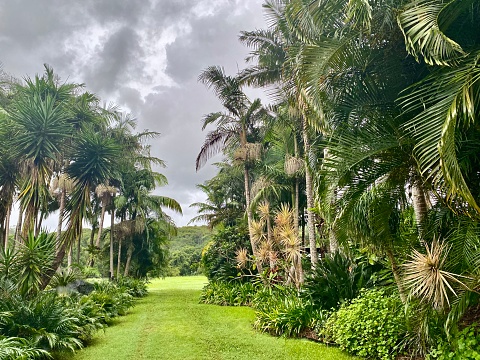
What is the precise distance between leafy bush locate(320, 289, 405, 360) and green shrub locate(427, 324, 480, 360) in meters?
0.71

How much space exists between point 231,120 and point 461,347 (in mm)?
11639

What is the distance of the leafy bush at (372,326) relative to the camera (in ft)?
17.5

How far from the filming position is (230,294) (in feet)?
44.6

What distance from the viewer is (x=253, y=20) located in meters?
12.6

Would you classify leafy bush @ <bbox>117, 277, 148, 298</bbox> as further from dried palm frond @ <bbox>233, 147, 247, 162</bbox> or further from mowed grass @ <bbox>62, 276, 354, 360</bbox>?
dried palm frond @ <bbox>233, 147, 247, 162</bbox>

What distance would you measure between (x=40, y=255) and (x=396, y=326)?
6432mm

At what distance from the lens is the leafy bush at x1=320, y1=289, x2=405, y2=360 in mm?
5320

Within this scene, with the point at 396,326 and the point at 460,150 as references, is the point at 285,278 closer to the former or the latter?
the point at 396,326

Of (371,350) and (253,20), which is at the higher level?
(253,20)

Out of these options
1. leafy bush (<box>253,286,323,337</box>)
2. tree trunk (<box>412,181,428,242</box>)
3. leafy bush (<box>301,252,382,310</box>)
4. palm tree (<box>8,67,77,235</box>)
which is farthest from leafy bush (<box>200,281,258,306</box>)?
tree trunk (<box>412,181,428,242</box>)

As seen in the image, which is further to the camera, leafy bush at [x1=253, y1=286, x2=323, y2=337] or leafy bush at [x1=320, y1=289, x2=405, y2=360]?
leafy bush at [x1=253, y1=286, x2=323, y2=337]

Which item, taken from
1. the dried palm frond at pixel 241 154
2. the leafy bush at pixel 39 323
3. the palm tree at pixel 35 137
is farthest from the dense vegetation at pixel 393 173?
the palm tree at pixel 35 137

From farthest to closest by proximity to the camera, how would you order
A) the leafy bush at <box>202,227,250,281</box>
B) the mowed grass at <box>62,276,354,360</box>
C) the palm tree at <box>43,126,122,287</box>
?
the leafy bush at <box>202,227,250,281</box>
the palm tree at <box>43,126,122,287</box>
the mowed grass at <box>62,276,354,360</box>

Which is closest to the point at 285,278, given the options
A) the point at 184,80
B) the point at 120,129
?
the point at 184,80
